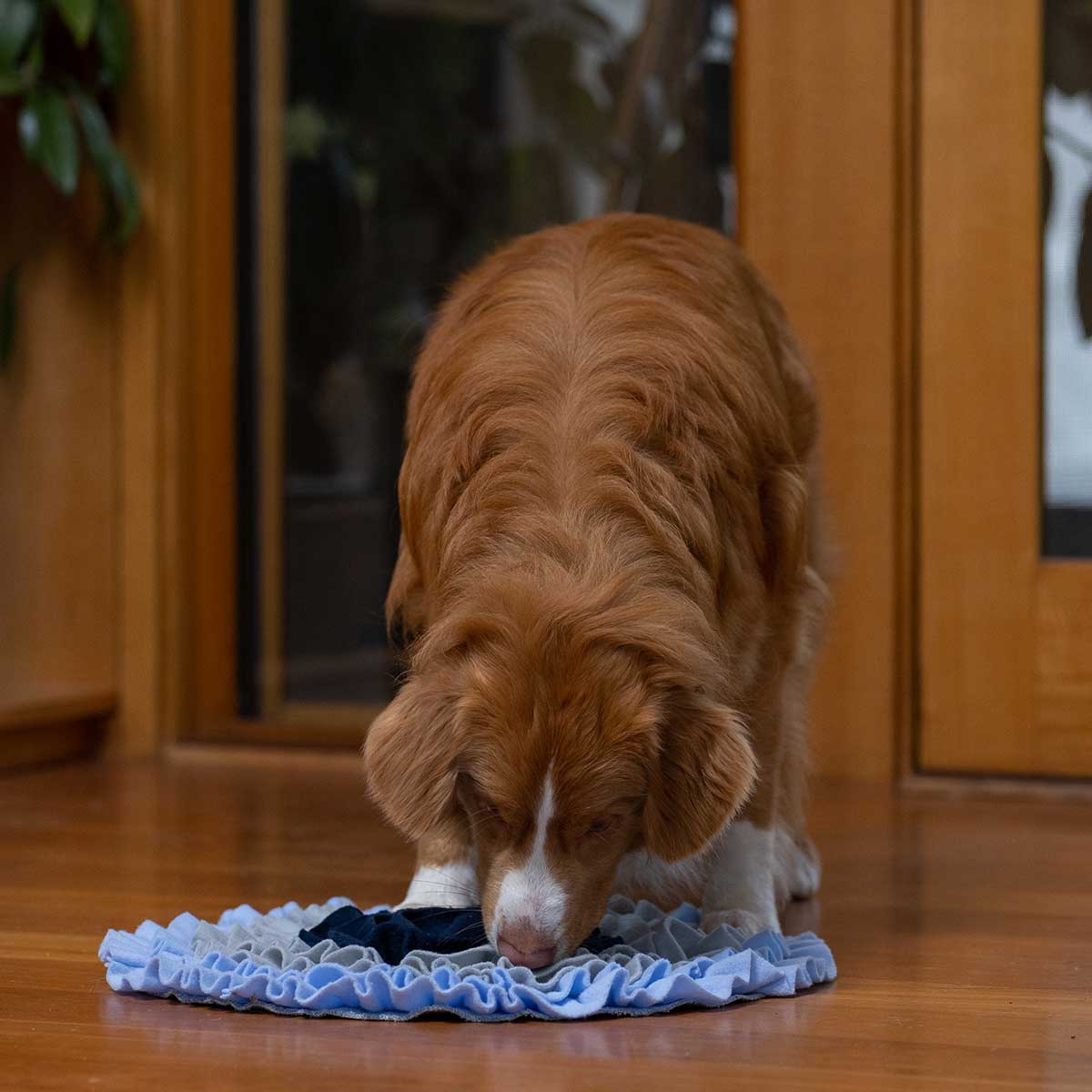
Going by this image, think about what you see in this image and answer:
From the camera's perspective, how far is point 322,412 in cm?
417

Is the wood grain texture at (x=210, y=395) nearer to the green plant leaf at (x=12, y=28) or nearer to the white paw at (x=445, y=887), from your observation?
the green plant leaf at (x=12, y=28)

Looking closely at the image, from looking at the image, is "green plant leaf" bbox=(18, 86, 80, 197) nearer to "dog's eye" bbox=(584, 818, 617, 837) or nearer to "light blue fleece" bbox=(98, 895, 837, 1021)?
"light blue fleece" bbox=(98, 895, 837, 1021)

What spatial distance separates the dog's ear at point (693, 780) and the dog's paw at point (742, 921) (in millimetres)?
320

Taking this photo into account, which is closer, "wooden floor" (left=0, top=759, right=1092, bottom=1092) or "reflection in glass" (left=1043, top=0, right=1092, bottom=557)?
"wooden floor" (left=0, top=759, right=1092, bottom=1092)

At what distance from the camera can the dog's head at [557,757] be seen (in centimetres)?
176

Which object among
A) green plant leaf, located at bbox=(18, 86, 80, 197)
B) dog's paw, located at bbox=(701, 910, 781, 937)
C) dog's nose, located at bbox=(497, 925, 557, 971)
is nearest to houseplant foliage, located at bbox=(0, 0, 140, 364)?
green plant leaf, located at bbox=(18, 86, 80, 197)

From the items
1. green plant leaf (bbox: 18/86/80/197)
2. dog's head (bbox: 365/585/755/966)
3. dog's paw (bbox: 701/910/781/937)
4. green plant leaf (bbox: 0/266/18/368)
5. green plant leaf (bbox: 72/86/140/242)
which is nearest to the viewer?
dog's head (bbox: 365/585/755/966)

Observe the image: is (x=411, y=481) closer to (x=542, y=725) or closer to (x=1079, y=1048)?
(x=542, y=725)

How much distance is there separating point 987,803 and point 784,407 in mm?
1255

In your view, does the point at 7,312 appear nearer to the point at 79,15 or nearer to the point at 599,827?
the point at 79,15

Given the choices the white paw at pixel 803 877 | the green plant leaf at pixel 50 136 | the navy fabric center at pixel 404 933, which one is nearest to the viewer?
the navy fabric center at pixel 404 933

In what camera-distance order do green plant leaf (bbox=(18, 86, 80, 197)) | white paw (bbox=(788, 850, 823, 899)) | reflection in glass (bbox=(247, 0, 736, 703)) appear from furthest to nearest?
reflection in glass (bbox=(247, 0, 736, 703))
green plant leaf (bbox=(18, 86, 80, 197))
white paw (bbox=(788, 850, 823, 899))

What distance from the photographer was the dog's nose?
178 centimetres

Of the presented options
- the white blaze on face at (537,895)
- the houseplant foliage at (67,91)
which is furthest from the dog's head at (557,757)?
the houseplant foliage at (67,91)
